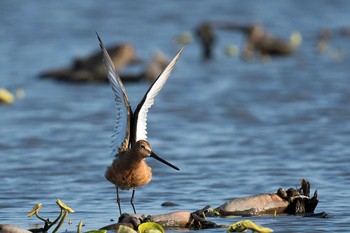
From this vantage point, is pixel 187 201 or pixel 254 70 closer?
pixel 187 201

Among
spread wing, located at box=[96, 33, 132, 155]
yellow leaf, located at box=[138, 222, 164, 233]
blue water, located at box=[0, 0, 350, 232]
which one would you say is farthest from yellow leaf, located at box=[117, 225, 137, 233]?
spread wing, located at box=[96, 33, 132, 155]

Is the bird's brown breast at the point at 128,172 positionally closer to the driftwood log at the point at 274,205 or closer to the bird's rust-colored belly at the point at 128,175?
the bird's rust-colored belly at the point at 128,175

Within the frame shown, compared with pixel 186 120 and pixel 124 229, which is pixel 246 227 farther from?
pixel 186 120

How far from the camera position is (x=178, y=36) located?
22906 millimetres

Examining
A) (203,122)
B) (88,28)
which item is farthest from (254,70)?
(88,28)

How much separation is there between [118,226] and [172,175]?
3064 mm

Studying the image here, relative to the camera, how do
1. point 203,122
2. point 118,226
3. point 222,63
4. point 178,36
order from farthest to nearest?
point 178,36, point 222,63, point 203,122, point 118,226

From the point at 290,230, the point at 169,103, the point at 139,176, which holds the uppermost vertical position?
the point at 169,103

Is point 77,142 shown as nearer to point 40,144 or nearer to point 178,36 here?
point 40,144

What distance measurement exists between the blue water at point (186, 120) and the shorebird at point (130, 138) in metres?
0.45

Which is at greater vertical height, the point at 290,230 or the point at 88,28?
the point at 88,28

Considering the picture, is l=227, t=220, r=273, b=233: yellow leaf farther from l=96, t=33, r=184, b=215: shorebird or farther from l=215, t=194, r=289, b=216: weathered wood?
l=96, t=33, r=184, b=215: shorebird

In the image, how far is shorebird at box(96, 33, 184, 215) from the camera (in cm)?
850

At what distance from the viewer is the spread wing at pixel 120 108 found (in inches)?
335
